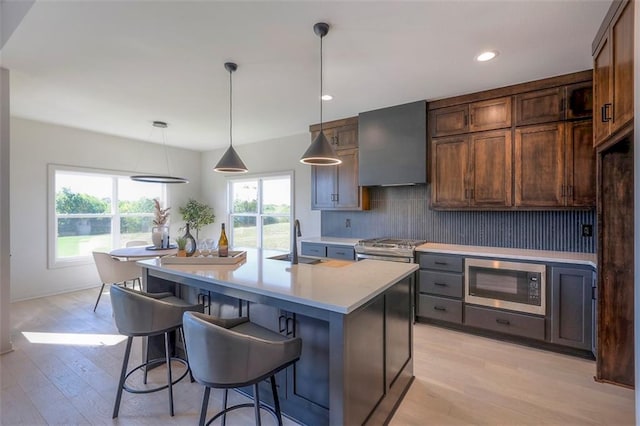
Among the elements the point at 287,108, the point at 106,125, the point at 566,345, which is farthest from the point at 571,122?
the point at 106,125

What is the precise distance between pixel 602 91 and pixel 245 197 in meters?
5.38

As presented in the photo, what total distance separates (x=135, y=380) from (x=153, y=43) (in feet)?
8.69

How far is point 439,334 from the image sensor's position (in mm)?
3252

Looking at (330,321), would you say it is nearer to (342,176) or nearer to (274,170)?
(342,176)

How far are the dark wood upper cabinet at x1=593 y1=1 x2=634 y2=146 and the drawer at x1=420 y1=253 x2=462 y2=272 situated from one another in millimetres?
1555

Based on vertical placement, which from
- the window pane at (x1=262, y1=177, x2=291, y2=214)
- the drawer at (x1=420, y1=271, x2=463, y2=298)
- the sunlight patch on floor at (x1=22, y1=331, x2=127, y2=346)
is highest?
the window pane at (x1=262, y1=177, x2=291, y2=214)

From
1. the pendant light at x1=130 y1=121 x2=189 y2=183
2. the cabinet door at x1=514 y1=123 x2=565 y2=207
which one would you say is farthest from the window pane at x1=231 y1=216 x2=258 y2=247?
the cabinet door at x1=514 y1=123 x2=565 y2=207

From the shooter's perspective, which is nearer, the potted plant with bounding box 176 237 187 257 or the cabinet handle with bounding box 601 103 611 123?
the cabinet handle with bounding box 601 103 611 123

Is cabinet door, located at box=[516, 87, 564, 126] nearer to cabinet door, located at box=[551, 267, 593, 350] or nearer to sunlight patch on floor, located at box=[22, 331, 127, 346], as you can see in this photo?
cabinet door, located at box=[551, 267, 593, 350]

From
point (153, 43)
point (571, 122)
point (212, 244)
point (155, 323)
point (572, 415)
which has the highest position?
Answer: point (153, 43)

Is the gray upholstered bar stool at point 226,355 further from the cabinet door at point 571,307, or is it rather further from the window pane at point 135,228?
the window pane at point 135,228

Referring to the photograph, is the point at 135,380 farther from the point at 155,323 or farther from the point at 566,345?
the point at 566,345

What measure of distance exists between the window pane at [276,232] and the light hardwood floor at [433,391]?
10.0 ft

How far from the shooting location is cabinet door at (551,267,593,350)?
263 centimetres
